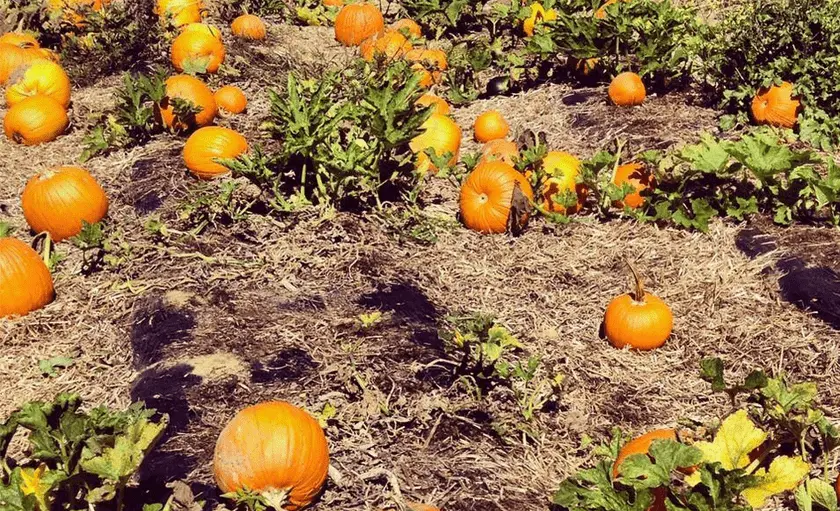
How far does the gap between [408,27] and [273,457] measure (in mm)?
7504

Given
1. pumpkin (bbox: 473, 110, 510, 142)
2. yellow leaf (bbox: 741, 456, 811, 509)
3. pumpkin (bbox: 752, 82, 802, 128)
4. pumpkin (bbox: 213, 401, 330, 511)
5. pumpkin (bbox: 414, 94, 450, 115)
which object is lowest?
pumpkin (bbox: 473, 110, 510, 142)

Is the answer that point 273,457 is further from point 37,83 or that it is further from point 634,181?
point 37,83

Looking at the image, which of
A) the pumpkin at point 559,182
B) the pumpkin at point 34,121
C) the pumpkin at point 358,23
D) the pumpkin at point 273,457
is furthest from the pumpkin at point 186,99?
the pumpkin at point 273,457

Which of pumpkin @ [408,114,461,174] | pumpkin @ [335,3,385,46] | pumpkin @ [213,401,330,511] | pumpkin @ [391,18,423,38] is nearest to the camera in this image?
pumpkin @ [213,401,330,511]

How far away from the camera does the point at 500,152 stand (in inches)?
273

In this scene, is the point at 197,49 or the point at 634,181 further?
the point at 197,49

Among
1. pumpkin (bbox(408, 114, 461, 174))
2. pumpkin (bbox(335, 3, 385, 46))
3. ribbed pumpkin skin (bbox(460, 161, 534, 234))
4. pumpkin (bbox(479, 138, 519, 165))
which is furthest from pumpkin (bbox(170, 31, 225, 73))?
ribbed pumpkin skin (bbox(460, 161, 534, 234))

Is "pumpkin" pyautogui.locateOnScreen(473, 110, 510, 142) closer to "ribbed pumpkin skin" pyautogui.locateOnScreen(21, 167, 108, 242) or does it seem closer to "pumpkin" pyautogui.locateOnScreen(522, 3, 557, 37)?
"pumpkin" pyautogui.locateOnScreen(522, 3, 557, 37)

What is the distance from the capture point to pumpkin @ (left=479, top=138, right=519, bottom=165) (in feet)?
22.5

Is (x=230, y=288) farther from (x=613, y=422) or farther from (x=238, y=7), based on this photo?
(x=238, y=7)

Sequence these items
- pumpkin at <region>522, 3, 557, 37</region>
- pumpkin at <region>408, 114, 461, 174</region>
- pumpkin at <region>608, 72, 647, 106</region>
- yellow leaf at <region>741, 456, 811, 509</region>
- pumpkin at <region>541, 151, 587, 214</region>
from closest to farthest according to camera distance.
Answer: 1. yellow leaf at <region>741, 456, 811, 509</region>
2. pumpkin at <region>541, 151, 587, 214</region>
3. pumpkin at <region>408, 114, 461, 174</region>
4. pumpkin at <region>608, 72, 647, 106</region>
5. pumpkin at <region>522, 3, 557, 37</region>

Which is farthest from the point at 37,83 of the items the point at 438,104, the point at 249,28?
the point at 438,104

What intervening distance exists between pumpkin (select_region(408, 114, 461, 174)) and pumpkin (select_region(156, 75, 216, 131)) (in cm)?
205

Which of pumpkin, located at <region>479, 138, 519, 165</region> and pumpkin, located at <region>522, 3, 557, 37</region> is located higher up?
pumpkin, located at <region>522, 3, 557, 37</region>
